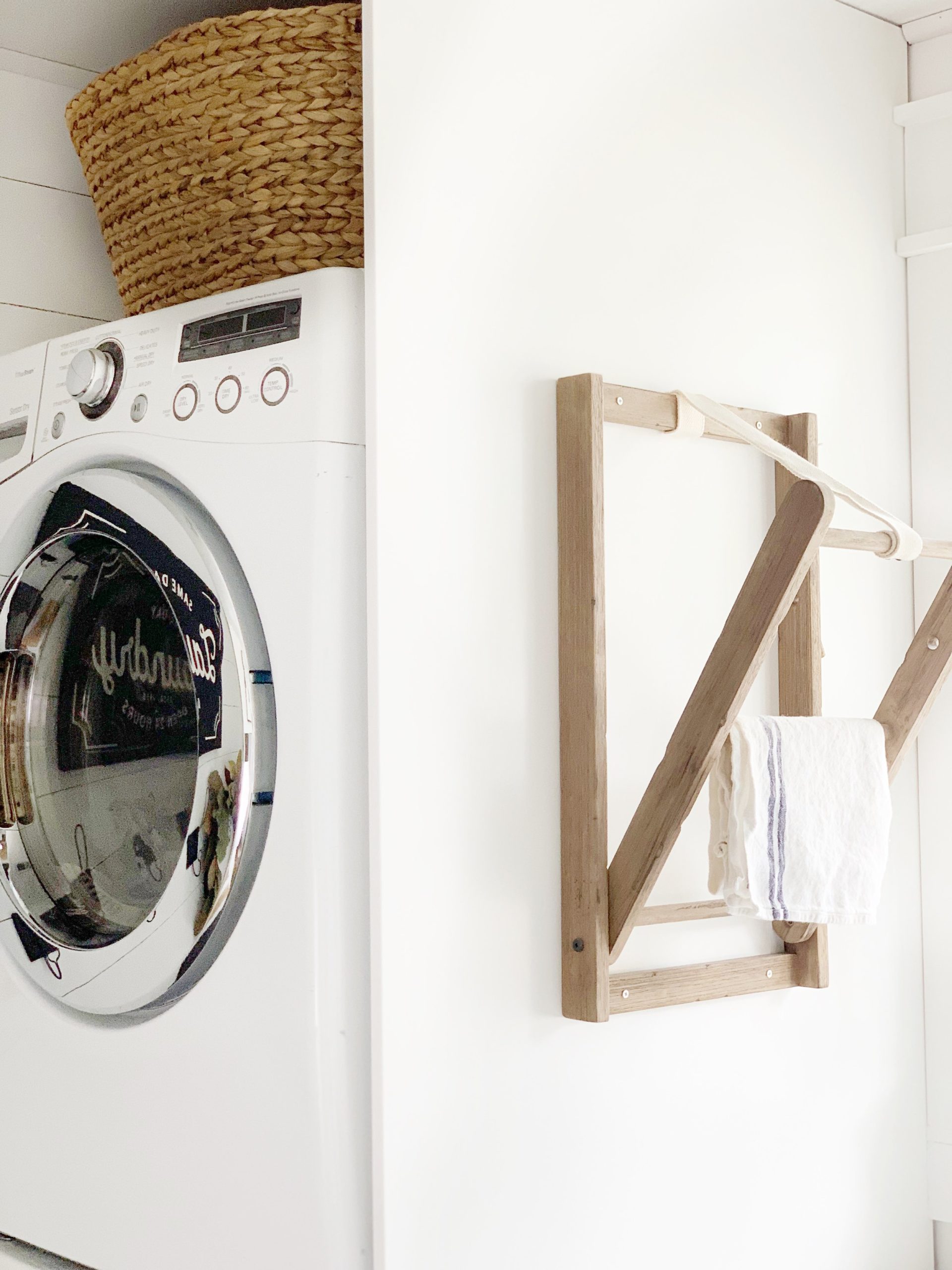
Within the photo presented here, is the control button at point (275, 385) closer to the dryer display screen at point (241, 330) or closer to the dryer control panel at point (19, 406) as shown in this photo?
the dryer display screen at point (241, 330)

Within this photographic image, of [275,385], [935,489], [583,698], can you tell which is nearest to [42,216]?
[275,385]

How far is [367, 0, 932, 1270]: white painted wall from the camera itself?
4.29 feet

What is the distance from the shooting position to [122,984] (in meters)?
1.38

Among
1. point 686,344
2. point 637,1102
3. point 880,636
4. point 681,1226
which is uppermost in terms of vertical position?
point 686,344

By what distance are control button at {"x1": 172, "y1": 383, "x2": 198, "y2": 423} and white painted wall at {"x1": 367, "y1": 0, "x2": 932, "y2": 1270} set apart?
0.22 m

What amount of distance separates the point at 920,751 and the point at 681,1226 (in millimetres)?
716

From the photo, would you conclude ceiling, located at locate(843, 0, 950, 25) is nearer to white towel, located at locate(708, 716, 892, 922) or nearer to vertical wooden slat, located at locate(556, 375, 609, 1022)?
vertical wooden slat, located at locate(556, 375, 609, 1022)

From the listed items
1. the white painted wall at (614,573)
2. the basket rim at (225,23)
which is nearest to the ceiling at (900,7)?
the white painted wall at (614,573)

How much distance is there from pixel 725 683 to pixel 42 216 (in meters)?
1.16

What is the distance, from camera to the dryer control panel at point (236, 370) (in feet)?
4.22

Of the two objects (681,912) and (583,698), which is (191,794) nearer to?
(583,698)

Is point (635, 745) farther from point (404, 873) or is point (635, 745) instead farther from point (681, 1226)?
point (681, 1226)

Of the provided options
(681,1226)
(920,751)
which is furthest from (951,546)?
(681,1226)

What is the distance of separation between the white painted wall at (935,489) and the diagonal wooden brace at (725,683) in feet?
1.97
